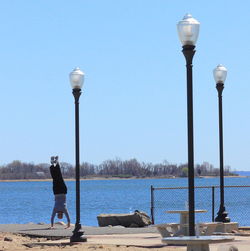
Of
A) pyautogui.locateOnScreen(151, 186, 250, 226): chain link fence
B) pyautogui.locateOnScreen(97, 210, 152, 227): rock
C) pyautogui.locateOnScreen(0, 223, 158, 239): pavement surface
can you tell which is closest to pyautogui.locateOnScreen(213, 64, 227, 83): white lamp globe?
pyautogui.locateOnScreen(151, 186, 250, 226): chain link fence

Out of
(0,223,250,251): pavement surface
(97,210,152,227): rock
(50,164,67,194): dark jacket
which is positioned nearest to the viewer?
(0,223,250,251): pavement surface

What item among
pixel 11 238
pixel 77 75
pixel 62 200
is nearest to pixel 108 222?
pixel 62 200

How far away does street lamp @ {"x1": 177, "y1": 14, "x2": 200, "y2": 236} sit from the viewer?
14.2 meters

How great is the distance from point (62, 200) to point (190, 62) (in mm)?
9940

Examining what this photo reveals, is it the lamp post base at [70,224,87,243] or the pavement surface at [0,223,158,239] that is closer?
the lamp post base at [70,224,87,243]

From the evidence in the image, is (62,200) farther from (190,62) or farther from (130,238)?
(190,62)

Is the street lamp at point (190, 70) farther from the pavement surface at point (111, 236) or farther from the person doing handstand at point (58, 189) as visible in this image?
the person doing handstand at point (58, 189)

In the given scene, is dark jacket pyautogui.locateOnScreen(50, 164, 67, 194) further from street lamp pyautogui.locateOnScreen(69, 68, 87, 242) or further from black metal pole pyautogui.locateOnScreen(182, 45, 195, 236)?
black metal pole pyautogui.locateOnScreen(182, 45, 195, 236)

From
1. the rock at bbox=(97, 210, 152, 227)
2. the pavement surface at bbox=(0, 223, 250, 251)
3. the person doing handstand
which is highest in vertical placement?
the person doing handstand

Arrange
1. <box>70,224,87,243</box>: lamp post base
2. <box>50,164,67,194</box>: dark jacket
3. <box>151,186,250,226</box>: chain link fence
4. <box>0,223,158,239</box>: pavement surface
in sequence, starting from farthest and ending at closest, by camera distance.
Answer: <box>151,186,250,226</box>: chain link fence < <box>50,164,67,194</box>: dark jacket < <box>0,223,158,239</box>: pavement surface < <box>70,224,87,243</box>: lamp post base

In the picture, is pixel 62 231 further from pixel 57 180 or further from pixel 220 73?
pixel 220 73

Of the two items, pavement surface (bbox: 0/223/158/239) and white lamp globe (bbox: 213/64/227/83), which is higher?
white lamp globe (bbox: 213/64/227/83)

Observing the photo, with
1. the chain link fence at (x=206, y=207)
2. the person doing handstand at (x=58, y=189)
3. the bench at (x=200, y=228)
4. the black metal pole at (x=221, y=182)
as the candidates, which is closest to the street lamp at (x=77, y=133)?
the bench at (x=200, y=228)

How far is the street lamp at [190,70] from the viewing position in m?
14.2
